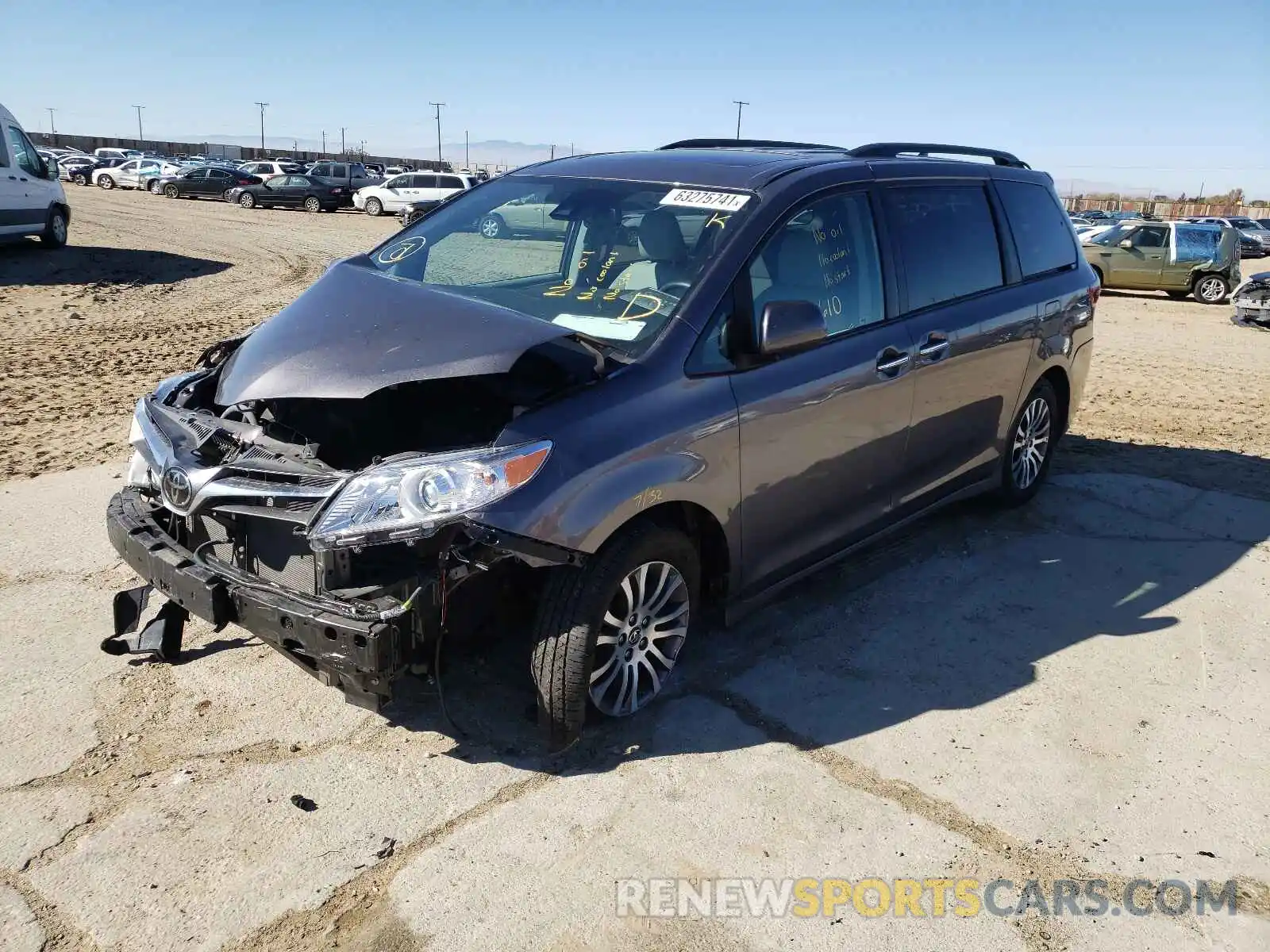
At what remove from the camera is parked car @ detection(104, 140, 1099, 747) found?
2.92m

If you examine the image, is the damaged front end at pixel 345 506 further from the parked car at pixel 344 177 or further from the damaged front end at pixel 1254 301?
the parked car at pixel 344 177

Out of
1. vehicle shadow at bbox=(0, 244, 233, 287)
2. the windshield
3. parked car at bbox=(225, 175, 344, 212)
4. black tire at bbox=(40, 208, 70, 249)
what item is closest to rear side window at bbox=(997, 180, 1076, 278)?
the windshield

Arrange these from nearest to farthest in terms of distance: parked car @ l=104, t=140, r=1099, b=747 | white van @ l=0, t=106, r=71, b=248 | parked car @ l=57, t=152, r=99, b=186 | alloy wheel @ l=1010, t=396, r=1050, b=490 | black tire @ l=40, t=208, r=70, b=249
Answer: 1. parked car @ l=104, t=140, r=1099, b=747
2. alloy wheel @ l=1010, t=396, r=1050, b=490
3. white van @ l=0, t=106, r=71, b=248
4. black tire @ l=40, t=208, r=70, b=249
5. parked car @ l=57, t=152, r=99, b=186

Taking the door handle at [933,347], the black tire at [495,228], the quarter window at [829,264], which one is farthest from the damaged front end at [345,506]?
the door handle at [933,347]

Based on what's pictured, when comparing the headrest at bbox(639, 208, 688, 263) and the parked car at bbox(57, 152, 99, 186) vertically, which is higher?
the parked car at bbox(57, 152, 99, 186)

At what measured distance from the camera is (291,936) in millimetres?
2543

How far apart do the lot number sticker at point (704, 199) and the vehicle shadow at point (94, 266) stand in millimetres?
12406

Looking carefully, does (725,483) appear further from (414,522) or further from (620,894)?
(620,894)

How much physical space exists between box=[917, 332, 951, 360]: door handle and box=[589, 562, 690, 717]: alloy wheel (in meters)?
1.70

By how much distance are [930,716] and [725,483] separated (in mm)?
1219

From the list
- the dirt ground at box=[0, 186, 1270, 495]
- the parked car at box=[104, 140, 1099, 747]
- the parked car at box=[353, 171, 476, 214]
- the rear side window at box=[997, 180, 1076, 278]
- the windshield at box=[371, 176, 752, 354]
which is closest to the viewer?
the parked car at box=[104, 140, 1099, 747]

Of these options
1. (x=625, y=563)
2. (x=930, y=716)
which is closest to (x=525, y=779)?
(x=625, y=563)

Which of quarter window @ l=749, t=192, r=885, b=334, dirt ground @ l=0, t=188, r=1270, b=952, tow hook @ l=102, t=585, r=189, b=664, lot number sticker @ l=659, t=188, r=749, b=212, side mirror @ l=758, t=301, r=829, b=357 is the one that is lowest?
dirt ground @ l=0, t=188, r=1270, b=952

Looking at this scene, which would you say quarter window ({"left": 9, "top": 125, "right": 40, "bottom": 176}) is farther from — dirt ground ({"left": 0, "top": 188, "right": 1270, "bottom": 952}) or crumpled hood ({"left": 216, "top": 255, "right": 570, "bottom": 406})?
crumpled hood ({"left": 216, "top": 255, "right": 570, "bottom": 406})
